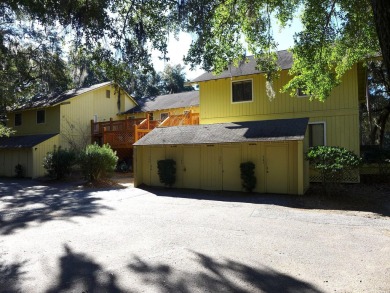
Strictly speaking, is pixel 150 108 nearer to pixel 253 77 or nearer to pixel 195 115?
pixel 195 115

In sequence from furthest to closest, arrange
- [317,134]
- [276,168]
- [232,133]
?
[317,134] < [232,133] < [276,168]

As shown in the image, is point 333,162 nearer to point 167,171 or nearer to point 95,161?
point 167,171

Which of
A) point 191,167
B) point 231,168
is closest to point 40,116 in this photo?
point 191,167

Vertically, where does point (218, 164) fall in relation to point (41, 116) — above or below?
below

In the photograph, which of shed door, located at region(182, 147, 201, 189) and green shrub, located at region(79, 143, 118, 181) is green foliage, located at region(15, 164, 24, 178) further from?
shed door, located at region(182, 147, 201, 189)

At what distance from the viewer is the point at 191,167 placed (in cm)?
1461

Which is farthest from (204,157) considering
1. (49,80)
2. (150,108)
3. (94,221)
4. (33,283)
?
(150,108)

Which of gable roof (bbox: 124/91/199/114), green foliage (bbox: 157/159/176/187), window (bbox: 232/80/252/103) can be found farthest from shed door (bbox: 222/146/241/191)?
gable roof (bbox: 124/91/199/114)

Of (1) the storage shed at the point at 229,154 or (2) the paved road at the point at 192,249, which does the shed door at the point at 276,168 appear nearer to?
(1) the storage shed at the point at 229,154

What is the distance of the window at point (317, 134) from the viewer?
1484 centimetres

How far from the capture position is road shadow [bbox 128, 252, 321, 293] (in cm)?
408

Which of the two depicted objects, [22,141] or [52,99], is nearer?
[22,141]

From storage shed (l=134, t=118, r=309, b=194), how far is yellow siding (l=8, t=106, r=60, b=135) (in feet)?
34.2

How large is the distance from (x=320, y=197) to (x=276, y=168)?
2133 millimetres
